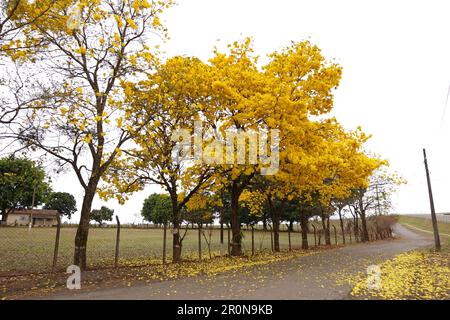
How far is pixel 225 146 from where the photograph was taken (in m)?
11.6

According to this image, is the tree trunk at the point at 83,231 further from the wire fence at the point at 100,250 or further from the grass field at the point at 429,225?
the grass field at the point at 429,225

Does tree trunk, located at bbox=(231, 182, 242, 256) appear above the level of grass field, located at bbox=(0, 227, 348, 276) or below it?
above

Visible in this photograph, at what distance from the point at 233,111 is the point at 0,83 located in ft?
26.0

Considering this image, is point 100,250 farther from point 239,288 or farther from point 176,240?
point 239,288

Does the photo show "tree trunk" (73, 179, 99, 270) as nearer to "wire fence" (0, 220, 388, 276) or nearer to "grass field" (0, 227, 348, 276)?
"wire fence" (0, 220, 388, 276)

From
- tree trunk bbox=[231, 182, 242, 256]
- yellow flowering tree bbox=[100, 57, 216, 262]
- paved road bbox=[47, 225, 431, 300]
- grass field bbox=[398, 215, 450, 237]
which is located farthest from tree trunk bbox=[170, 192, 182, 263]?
grass field bbox=[398, 215, 450, 237]

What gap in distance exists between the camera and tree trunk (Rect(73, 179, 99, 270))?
31.3 ft

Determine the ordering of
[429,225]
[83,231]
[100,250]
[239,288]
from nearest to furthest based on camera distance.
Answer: [239,288]
[83,231]
[100,250]
[429,225]

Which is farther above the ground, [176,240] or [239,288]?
[176,240]

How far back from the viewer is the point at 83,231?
32.0ft

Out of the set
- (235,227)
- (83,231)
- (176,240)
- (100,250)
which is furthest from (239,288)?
(100,250)

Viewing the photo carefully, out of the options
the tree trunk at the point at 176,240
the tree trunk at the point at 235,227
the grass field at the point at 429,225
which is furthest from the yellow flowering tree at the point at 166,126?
the grass field at the point at 429,225
